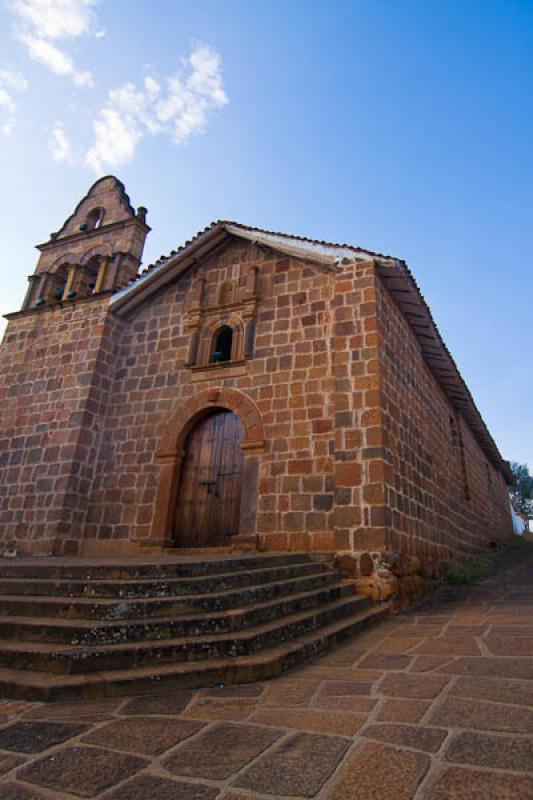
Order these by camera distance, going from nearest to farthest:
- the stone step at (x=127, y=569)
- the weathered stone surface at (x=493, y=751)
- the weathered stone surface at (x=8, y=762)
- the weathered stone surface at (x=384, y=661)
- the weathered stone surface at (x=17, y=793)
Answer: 1. the weathered stone surface at (x=17, y=793)
2. the weathered stone surface at (x=493, y=751)
3. the weathered stone surface at (x=8, y=762)
4. the weathered stone surface at (x=384, y=661)
5. the stone step at (x=127, y=569)

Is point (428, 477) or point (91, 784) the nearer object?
point (91, 784)

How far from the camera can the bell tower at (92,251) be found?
33.1 feet

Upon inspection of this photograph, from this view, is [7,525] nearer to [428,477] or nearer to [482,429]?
[428,477]

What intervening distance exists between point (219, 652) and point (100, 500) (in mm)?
5509

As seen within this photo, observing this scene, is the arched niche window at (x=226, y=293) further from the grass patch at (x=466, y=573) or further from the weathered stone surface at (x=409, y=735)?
the weathered stone surface at (x=409, y=735)

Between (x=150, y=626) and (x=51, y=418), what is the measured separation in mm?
6403

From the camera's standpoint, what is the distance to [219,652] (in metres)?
3.17

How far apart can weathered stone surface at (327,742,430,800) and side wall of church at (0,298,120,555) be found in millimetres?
6777

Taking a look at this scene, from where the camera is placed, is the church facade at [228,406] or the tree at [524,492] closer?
the church facade at [228,406]

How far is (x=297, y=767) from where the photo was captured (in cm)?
187

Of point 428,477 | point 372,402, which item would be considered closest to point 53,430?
point 372,402

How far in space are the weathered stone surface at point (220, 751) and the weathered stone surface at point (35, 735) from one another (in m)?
0.61

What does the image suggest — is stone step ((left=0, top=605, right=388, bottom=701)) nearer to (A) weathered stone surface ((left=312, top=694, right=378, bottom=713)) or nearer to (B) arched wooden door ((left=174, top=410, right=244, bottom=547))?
(A) weathered stone surface ((left=312, top=694, right=378, bottom=713))

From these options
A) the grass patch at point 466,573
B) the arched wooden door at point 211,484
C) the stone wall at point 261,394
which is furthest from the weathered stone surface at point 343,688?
the grass patch at point 466,573
